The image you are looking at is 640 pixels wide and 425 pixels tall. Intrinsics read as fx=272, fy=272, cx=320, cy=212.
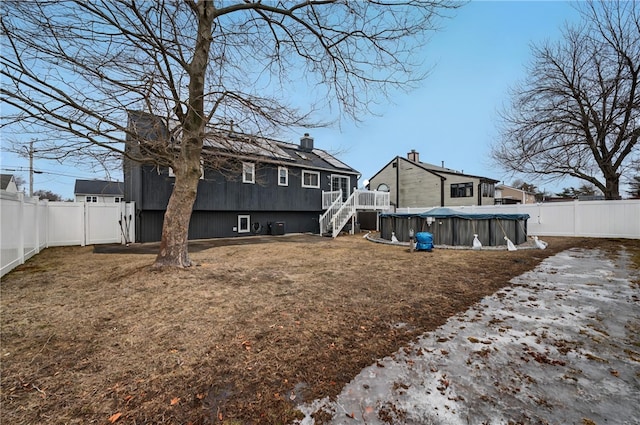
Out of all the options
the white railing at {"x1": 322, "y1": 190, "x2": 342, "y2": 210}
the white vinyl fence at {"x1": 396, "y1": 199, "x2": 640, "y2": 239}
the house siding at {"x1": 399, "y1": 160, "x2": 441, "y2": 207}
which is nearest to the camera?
the white vinyl fence at {"x1": 396, "y1": 199, "x2": 640, "y2": 239}

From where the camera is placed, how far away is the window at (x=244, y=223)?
15.4m

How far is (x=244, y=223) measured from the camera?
15609mm

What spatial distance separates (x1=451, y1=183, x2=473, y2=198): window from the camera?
23828 millimetres

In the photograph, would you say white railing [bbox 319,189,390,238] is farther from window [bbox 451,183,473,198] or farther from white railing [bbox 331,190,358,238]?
window [bbox 451,183,473,198]

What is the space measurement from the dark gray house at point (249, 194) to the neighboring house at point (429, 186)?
9.29 meters

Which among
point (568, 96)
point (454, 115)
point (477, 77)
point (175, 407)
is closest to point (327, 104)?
point (175, 407)

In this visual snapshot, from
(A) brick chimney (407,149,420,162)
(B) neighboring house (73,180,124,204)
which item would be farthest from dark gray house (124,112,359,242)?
(B) neighboring house (73,180,124,204)

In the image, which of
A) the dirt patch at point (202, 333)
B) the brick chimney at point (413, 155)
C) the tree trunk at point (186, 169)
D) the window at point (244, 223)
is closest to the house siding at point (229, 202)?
the window at point (244, 223)

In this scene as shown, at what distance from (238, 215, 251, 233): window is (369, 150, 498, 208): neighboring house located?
17112mm

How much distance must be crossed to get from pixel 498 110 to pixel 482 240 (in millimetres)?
8600

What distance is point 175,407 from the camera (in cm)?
212

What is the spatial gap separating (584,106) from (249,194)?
1756 centimetres

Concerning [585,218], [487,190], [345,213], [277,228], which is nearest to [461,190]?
[487,190]

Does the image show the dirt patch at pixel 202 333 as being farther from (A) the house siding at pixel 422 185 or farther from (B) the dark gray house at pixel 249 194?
(A) the house siding at pixel 422 185
